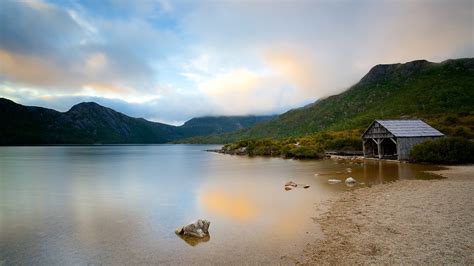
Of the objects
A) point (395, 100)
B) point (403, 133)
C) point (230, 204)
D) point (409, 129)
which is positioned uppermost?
point (395, 100)

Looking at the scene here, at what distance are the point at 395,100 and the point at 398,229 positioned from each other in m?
122

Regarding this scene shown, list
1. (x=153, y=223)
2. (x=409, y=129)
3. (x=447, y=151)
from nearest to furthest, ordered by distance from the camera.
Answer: (x=153, y=223), (x=447, y=151), (x=409, y=129)

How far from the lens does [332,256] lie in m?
10.3

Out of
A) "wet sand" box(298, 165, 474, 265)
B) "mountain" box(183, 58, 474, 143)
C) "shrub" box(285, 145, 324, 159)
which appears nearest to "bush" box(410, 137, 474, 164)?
"wet sand" box(298, 165, 474, 265)

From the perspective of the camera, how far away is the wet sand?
32.2 ft

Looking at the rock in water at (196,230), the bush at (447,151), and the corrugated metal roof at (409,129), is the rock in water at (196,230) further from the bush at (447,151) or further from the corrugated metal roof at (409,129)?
the corrugated metal roof at (409,129)

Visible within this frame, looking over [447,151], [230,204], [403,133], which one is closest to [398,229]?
[230,204]

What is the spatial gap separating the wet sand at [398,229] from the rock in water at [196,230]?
4.63m

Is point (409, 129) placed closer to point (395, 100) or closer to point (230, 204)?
point (230, 204)

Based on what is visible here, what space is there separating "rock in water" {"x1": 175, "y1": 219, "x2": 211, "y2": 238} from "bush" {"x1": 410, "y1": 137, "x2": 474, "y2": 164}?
36.1m

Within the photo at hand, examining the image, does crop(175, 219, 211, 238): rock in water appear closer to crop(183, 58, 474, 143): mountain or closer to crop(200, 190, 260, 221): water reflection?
crop(200, 190, 260, 221): water reflection

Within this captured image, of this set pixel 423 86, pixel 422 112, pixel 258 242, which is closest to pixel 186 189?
pixel 258 242

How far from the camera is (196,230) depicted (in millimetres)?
Result: 13570

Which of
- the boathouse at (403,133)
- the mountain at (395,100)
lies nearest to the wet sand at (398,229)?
the boathouse at (403,133)
